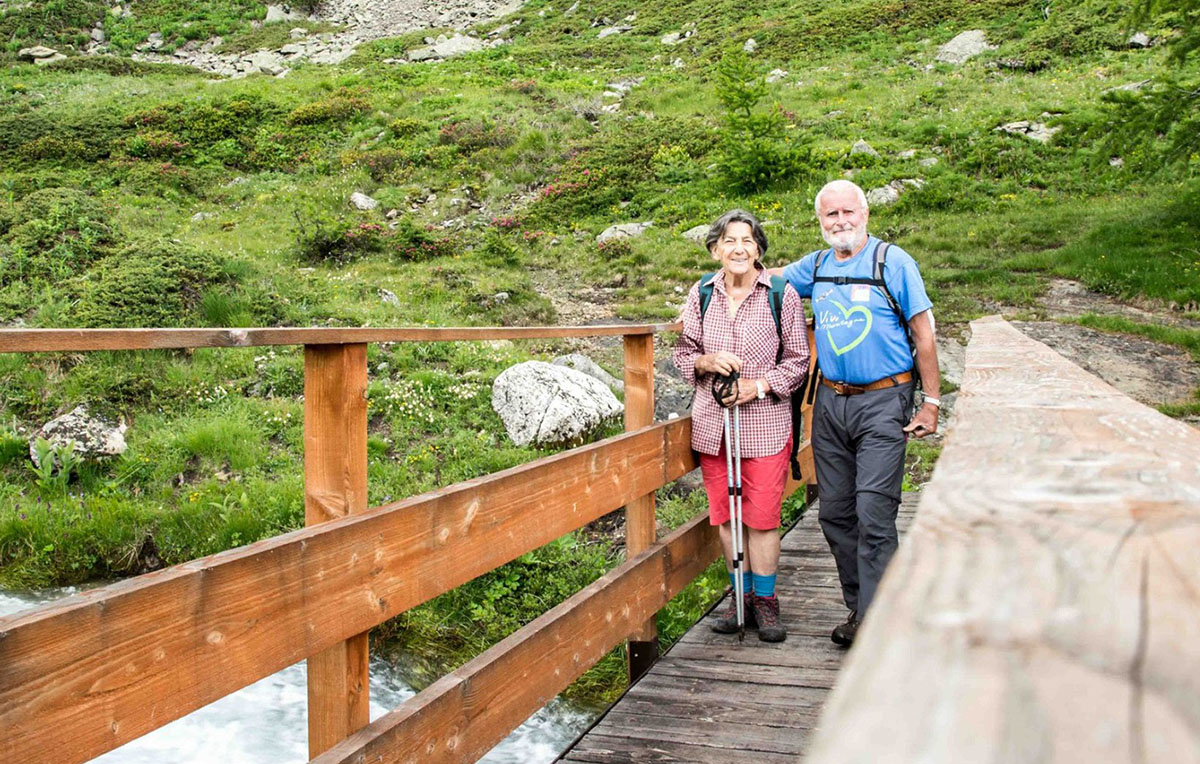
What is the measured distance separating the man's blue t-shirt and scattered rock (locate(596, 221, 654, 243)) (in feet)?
38.7

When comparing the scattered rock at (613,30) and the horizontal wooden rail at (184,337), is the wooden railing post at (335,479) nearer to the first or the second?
the horizontal wooden rail at (184,337)

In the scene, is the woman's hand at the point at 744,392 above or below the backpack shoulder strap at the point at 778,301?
below

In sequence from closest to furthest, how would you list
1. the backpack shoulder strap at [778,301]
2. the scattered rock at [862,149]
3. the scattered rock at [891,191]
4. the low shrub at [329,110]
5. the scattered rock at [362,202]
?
the backpack shoulder strap at [778,301] → the scattered rock at [891,191] → the scattered rock at [862,149] → the scattered rock at [362,202] → the low shrub at [329,110]

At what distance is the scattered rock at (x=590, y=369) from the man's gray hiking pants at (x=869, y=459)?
16.5 ft

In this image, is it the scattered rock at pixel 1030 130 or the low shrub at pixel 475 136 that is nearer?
the scattered rock at pixel 1030 130

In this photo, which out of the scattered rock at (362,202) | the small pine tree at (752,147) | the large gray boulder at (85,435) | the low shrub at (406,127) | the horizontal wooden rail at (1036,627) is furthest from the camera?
the low shrub at (406,127)

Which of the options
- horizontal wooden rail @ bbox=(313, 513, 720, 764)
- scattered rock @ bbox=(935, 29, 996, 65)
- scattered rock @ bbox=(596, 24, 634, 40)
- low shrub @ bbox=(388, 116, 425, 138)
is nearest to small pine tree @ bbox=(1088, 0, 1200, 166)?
horizontal wooden rail @ bbox=(313, 513, 720, 764)

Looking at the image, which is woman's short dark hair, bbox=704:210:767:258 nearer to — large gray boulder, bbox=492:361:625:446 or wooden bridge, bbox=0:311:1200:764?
wooden bridge, bbox=0:311:1200:764

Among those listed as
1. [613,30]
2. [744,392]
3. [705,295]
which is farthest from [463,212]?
[613,30]

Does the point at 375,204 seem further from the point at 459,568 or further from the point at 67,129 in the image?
the point at 459,568

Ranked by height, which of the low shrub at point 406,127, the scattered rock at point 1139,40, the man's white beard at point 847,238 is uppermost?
the scattered rock at point 1139,40

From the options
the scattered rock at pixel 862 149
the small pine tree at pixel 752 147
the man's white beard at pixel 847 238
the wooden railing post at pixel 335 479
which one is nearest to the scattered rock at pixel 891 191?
the scattered rock at pixel 862 149

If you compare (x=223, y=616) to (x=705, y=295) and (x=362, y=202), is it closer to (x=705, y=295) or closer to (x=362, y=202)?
(x=705, y=295)

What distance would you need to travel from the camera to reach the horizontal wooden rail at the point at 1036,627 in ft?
1.46
